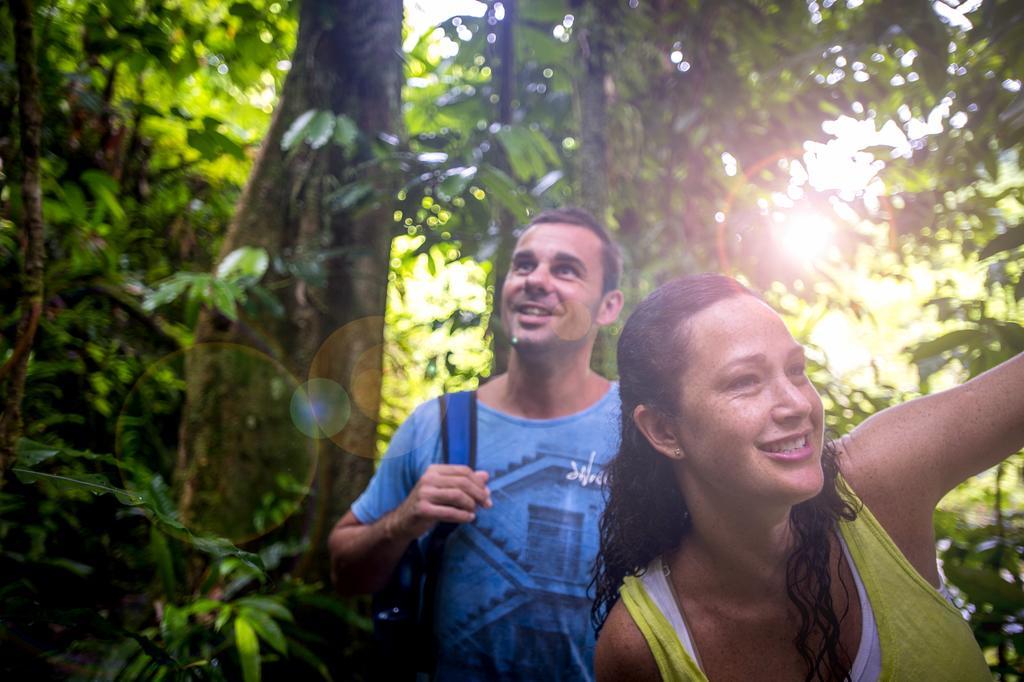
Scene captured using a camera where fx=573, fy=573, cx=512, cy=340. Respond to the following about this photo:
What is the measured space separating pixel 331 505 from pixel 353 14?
103 inches

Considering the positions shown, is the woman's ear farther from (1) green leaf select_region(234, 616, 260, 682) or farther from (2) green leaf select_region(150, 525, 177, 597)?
(2) green leaf select_region(150, 525, 177, 597)

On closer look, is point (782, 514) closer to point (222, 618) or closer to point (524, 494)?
point (524, 494)

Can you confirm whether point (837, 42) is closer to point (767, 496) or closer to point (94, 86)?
point (767, 496)

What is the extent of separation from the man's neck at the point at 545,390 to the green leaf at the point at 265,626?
1160 millimetres

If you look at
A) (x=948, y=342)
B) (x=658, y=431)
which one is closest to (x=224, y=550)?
(x=658, y=431)

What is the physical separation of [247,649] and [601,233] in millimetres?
1983

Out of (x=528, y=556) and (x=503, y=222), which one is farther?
(x=503, y=222)

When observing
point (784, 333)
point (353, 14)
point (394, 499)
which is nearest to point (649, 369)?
point (784, 333)

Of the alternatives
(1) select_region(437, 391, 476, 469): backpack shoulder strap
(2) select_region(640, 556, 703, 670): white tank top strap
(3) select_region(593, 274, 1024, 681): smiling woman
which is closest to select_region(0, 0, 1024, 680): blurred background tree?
(1) select_region(437, 391, 476, 469): backpack shoulder strap

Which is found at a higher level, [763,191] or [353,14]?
[353,14]

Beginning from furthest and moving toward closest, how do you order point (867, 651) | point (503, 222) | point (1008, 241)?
point (503, 222), point (1008, 241), point (867, 651)

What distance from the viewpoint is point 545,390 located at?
190 centimetres

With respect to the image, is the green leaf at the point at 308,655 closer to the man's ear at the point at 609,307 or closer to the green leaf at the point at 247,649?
the green leaf at the point at 247,649

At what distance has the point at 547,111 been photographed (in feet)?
10.4
